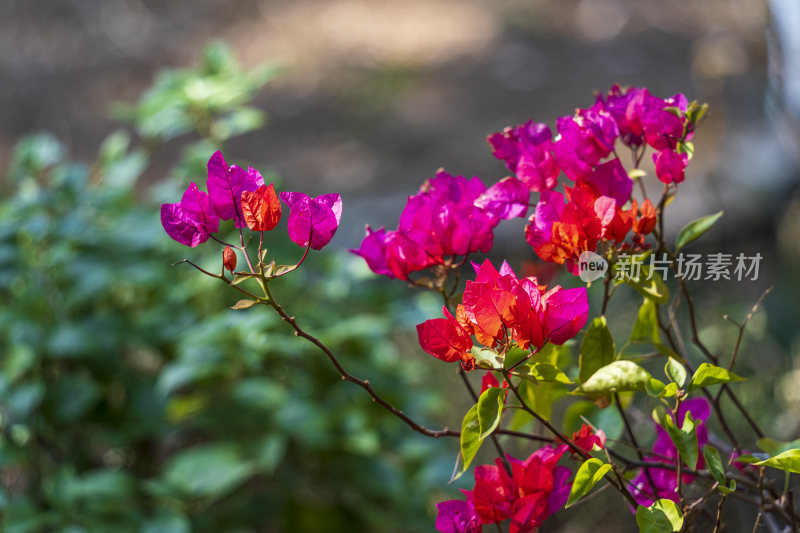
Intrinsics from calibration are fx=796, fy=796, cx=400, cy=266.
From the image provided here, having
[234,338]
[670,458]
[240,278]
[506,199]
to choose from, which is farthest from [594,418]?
[234,338]

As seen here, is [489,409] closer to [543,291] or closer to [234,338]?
[543,291]

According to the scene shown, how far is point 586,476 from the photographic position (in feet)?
1.38

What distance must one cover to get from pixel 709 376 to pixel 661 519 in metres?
0.08

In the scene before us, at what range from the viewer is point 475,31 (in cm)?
406

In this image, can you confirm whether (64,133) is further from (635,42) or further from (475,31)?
(635,42)

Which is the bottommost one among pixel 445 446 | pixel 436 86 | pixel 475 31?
pixel 445 446

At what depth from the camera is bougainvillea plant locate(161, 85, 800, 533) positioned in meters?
0.43

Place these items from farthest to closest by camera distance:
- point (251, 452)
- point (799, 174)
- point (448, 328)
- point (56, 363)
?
1. point (799, 174)
2. point (56, 363)
3. point (251, 452)
4. point (448, 328)

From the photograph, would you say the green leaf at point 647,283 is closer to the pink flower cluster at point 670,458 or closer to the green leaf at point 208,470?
the pink flower cluster at point 670,458

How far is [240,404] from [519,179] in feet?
2.08

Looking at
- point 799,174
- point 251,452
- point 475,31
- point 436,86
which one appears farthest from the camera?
point 475,31

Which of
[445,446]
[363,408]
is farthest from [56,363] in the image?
[445,446]

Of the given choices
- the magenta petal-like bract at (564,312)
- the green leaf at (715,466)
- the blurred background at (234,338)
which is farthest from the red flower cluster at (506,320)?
the blurred background at (234,338)

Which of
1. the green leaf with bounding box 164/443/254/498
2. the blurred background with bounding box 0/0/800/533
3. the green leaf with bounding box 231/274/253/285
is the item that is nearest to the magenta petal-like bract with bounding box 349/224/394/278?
the green leaf with bounding box 231/274/253/285
